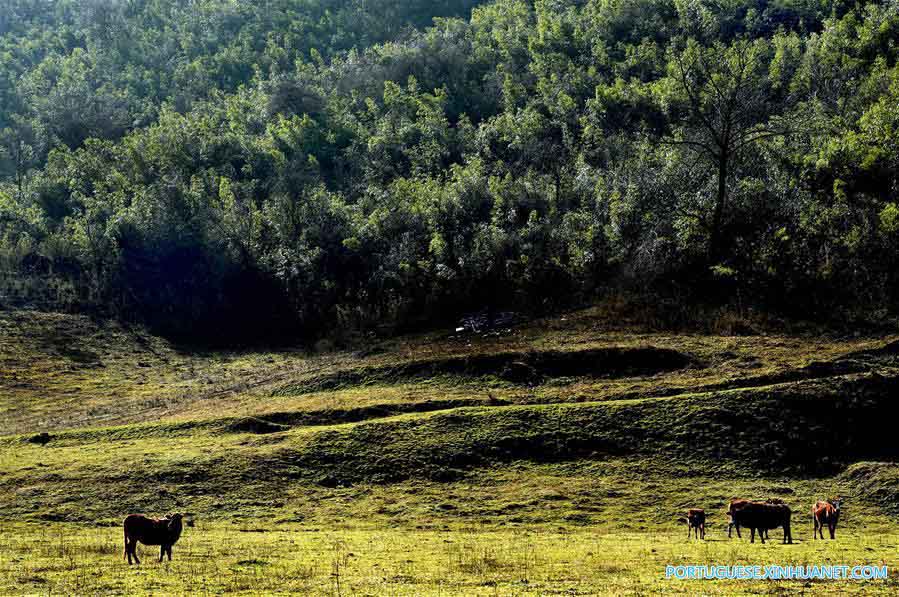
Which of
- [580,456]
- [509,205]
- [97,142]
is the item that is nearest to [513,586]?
[580,456]

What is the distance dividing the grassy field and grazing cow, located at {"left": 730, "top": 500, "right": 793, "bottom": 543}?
0.70 m

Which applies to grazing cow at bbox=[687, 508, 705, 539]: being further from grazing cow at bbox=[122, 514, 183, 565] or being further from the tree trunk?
the tree trunk

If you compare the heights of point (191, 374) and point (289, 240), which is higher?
point (289, 240)

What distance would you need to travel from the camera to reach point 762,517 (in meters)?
30.3

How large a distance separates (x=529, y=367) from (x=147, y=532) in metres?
34.3

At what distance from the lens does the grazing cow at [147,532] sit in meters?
27.6

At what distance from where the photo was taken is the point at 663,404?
48.3m

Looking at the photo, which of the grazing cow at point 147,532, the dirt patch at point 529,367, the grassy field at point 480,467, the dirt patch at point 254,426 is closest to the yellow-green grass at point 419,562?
the grassy field at point 480,467

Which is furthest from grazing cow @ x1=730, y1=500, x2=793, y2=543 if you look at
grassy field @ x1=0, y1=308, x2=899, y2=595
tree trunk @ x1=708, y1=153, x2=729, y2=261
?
tree trunk @ x1=708, y1=153, x2=729, y2=261

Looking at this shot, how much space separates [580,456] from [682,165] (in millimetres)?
44887

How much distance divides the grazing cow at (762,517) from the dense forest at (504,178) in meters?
37.4

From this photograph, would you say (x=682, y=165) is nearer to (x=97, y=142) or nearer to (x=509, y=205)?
(x=509, y=205)

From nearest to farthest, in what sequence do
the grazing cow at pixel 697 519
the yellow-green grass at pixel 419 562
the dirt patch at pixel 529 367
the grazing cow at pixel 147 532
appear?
the yellow-green grass at pixel 419 562, the grazing cow at pixel 147 532, the grazing cow at pixel 697 519, the dirt patch at pixel 529 367

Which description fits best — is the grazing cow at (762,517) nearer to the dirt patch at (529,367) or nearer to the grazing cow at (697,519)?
the grazing cow at (697,519)
